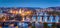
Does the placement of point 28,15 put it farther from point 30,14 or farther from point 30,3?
point 30,3

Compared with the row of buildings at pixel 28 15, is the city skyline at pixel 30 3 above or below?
above

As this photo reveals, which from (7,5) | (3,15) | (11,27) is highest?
(7,5)

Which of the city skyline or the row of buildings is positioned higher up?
the city skyline

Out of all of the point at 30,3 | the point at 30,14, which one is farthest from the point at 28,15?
the point at 30,3

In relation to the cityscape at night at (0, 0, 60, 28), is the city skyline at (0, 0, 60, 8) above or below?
above

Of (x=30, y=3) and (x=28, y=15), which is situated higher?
(x=30, y=3)

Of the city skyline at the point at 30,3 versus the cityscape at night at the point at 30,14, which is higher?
the city skyline at the point at 30,3

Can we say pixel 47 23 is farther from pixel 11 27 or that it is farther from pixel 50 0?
pixel 11 27

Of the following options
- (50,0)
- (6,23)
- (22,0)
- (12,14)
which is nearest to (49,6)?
(50,0)
